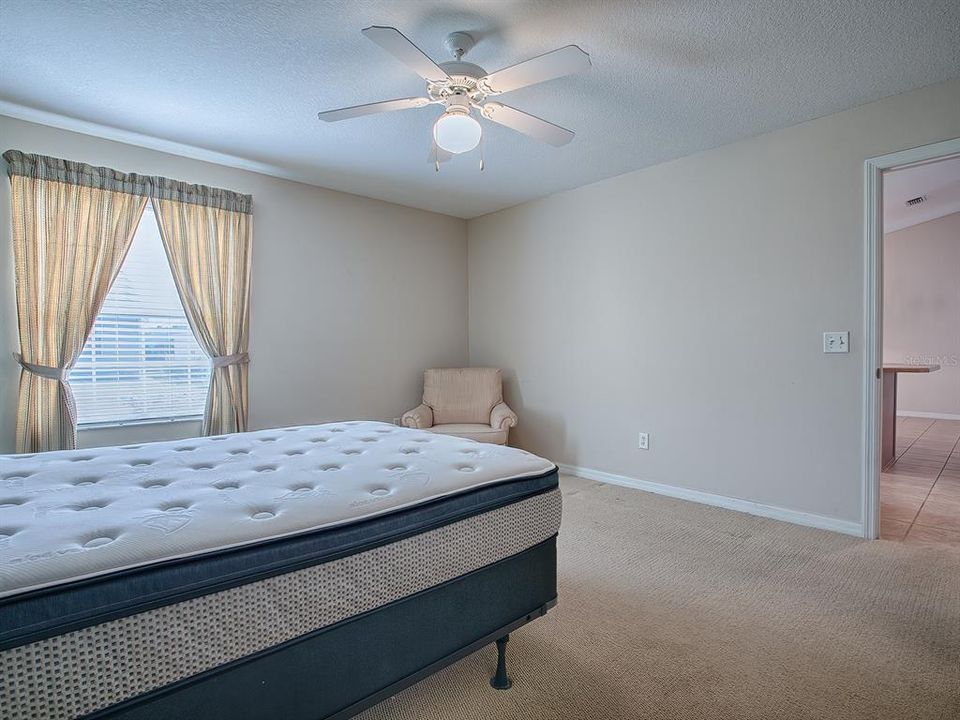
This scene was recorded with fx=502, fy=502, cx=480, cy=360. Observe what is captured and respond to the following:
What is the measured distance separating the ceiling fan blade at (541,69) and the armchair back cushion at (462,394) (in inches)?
107

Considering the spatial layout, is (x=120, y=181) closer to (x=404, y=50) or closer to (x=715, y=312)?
(x=404, y=50)

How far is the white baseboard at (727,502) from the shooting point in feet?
9.45

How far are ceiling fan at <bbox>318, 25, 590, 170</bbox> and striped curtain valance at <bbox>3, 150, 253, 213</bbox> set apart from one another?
5.32 ft

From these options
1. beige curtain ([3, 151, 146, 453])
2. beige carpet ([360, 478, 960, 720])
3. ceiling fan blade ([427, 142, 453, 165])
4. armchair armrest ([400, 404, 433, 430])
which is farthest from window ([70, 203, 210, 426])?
beige carpet ([360, 478, 960, 720])

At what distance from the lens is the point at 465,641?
1.38 metres

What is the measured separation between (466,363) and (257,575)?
13.6 ft

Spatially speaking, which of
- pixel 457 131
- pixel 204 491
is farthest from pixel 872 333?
pixel 204 491

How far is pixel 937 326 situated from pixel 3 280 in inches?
411

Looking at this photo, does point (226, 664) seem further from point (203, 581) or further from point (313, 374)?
point (313, 374)

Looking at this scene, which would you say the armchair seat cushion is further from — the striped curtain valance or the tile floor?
the tile floor

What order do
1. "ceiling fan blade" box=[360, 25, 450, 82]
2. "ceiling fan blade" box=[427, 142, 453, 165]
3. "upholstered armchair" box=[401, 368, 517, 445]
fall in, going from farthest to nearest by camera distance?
"upholstered armchair" box=[401, 368, 517, 445] < "ceiling fan blade" box=[427, 142, 453, 165] < "ceiling fan blade" box=[360, 25, 450, 82]

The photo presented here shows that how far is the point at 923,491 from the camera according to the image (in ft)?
11.9

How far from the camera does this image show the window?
3.06 meters

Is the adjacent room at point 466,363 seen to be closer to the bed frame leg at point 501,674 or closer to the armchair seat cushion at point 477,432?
the bed frame leg at point 501,674
